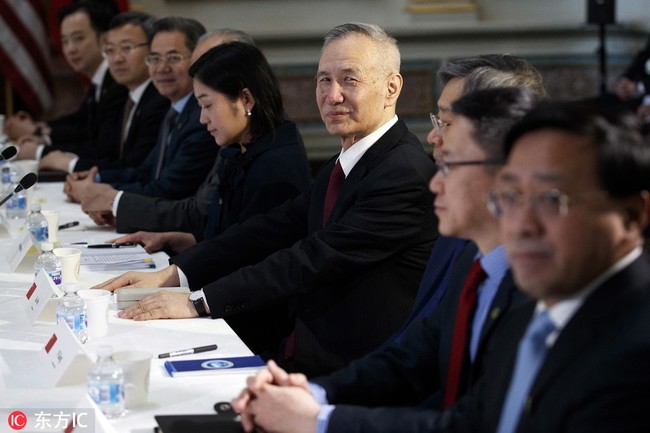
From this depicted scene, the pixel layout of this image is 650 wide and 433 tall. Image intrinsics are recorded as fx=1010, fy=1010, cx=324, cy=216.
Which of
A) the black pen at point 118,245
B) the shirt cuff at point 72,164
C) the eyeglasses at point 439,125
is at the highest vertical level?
the eyeglasses at point 439,125

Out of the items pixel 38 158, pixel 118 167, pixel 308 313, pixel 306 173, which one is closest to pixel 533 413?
pixel 308 313

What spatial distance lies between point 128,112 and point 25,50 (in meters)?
2.23

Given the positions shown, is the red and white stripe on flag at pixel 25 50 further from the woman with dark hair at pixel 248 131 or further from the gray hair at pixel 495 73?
the gray hair at pixel 495 73

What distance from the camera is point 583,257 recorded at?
127 cm

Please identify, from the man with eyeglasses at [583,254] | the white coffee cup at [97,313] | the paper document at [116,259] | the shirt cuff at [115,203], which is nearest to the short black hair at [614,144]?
the man with eyeglasses at [583,254]

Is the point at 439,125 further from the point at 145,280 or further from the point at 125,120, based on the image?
the point at 125,120

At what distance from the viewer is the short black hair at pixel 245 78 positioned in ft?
10.9

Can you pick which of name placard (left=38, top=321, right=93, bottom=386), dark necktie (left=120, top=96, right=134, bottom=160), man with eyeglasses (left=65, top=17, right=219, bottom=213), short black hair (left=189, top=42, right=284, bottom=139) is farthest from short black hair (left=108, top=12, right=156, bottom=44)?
name placard (left=38, top=321, right=93, bottom=386)

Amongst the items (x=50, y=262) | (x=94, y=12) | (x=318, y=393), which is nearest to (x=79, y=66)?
(x=94, y=12)

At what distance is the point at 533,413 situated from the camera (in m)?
1.33

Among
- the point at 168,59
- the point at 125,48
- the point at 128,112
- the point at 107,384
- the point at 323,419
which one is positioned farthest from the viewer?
the point at 128,112

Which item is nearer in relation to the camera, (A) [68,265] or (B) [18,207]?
(A) [68,265]

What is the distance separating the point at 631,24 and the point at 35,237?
609cm

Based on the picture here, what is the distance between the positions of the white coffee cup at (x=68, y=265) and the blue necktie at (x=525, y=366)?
5.45 feet
